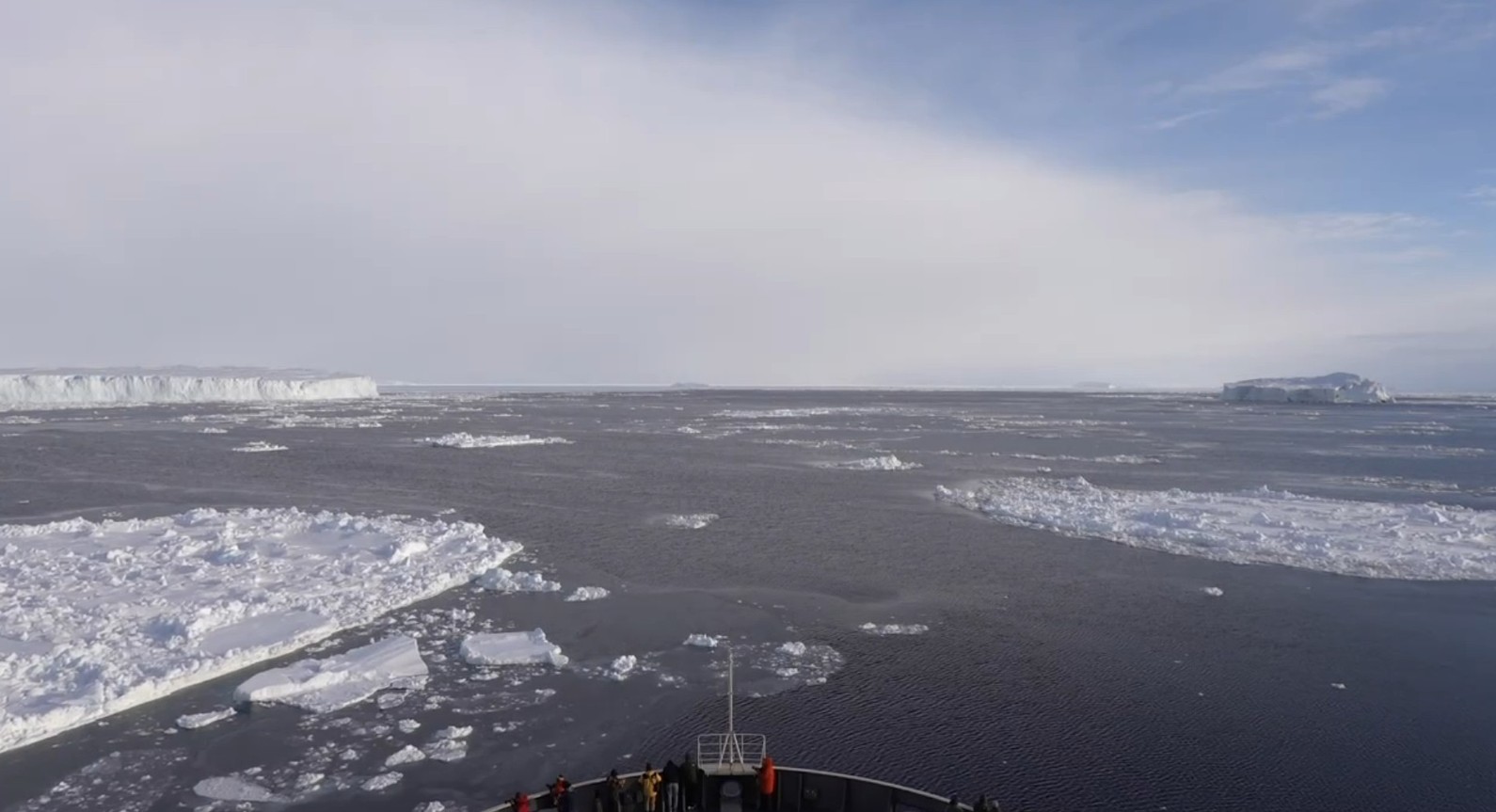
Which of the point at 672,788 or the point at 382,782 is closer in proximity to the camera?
the point at 672,788

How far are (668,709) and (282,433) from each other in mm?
53971

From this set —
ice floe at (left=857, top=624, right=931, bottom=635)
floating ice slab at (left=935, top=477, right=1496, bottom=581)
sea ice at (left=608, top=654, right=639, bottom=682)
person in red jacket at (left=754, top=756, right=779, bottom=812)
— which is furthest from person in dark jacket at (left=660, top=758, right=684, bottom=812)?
floating ice slab at (left=935, top=477, right=1496, bottom=581)

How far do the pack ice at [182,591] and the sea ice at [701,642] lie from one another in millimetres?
6140

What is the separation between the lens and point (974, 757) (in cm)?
1205

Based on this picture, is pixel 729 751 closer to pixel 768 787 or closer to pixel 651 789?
pixel 768 787

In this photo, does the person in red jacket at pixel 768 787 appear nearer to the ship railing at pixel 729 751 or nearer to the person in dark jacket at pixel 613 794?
the ship railing at pixel 729 751

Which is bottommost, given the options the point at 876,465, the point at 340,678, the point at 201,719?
the point at 201,719

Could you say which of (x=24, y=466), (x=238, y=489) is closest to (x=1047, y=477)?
(x=238, y=489)

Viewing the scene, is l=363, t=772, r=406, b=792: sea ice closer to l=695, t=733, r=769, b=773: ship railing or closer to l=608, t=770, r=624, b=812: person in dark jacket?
l=608, t=770, r=624, b=812: person in dark jacket

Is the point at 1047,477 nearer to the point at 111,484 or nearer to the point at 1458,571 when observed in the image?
the point at 1458,571

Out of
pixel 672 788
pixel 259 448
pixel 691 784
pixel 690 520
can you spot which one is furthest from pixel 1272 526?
pixel 259 448

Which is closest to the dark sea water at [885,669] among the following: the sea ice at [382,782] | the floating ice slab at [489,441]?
the sea ice at [382,782]

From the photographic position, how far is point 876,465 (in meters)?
41.9

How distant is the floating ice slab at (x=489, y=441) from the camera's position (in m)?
50.9
